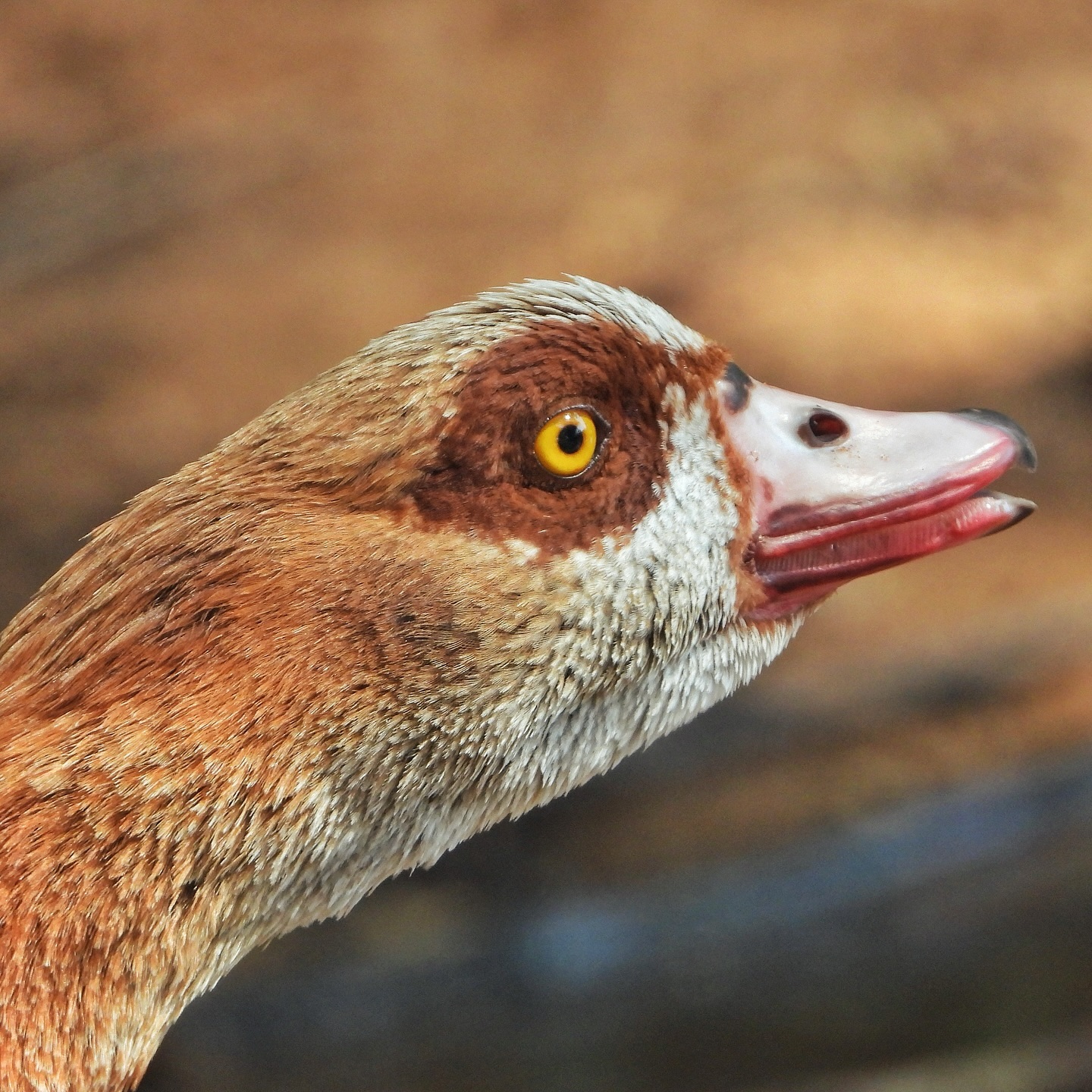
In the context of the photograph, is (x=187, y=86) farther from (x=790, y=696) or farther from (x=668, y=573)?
(x=668, y=573)

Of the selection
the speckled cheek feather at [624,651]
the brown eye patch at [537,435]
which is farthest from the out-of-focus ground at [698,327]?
the brown eye patch at [537,435]

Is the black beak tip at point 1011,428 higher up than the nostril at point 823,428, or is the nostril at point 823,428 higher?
the nostril at point 823,428

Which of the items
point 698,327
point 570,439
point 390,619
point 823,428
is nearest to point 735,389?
point 823,428

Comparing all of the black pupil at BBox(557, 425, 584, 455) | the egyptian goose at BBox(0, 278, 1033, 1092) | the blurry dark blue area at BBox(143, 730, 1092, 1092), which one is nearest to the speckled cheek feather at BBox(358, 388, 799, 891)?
the egyptian goose at BBox(0, 278, 1033, 1092)

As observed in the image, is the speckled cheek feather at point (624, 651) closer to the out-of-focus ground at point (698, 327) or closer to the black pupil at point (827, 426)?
the black pupil at point (827, 426)

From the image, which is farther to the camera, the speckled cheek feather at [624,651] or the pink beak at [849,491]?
the pink beak at [849,491]

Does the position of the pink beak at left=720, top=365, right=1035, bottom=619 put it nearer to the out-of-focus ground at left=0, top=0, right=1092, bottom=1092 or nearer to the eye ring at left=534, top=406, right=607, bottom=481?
the eye ring at left=534, top=406, right=607, bottom=481

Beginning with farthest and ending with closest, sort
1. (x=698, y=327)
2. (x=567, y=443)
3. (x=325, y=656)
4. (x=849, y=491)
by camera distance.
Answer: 1. (x=698, y=327)
2. (x=849, y=491)
3. (x=567, y=443)
4. (x=325, y=656)

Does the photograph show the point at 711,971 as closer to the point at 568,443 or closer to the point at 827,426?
the point at 827,426
